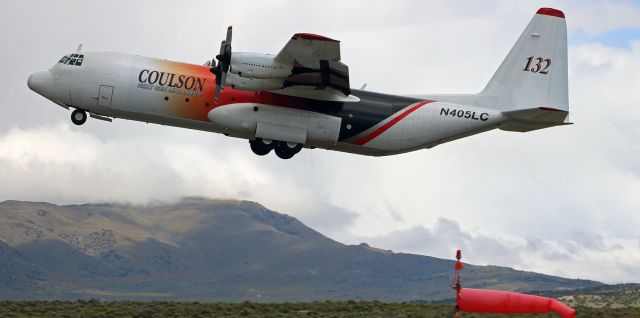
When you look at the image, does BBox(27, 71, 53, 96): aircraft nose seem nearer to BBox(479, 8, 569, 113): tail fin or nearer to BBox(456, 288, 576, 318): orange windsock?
BBox(479, 8, 569, 113): tail fin

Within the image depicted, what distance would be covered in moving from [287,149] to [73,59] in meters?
10.2

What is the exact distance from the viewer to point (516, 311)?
26.4 m

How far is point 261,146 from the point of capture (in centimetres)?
4506

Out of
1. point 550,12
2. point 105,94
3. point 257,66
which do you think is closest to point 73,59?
point 105,94

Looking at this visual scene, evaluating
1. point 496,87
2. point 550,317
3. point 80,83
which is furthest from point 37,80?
point 550,317

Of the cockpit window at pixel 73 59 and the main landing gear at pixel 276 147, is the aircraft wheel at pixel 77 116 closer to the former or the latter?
the cockpit window at pixel 73 59

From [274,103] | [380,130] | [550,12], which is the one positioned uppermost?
[550,12]

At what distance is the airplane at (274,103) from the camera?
42.6 m

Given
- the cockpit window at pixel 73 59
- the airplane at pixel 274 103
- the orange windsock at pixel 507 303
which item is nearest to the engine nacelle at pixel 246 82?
the airplane at pixel 274 103

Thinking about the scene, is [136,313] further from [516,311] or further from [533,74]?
[533,74]

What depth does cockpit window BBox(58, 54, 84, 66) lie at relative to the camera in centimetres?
4400

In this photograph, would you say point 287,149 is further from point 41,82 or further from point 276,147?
point 41,82

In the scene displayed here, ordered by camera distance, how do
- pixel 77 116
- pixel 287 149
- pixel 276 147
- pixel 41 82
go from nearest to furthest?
pixel 41 82 < pixel 77 116 < pixel 287 149 < pixel 276 147

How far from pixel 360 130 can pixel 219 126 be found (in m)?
6.25
